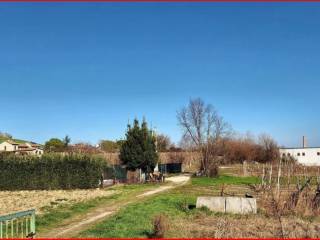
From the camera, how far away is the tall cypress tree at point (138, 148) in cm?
4047

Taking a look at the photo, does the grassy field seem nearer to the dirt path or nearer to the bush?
the dirt path

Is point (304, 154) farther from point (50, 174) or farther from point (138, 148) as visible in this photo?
point (50, 174)

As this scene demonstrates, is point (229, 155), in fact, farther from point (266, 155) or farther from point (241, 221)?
point (241, 221)

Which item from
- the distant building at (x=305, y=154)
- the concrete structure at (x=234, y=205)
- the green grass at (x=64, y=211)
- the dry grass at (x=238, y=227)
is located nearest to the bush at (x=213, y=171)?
the green grass at (x=64, y=211)

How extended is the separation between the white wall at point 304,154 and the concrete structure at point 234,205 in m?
65.1

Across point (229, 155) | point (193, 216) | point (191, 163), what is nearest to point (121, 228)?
point (193, 216)

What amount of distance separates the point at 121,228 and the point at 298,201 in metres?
7.84

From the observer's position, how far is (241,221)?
1609cm

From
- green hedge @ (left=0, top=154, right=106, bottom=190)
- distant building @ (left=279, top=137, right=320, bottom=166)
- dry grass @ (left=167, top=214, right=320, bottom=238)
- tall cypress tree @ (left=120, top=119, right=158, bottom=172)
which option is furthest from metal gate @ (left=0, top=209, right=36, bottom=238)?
distant building @ (left=279, top=137, right=320, bottom=166)

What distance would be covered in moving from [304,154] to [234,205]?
68678mm

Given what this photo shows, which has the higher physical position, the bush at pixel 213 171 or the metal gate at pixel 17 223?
the metal gate at pixel 17 223

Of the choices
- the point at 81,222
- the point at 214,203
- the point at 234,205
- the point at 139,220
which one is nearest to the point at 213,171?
the point at 214,203

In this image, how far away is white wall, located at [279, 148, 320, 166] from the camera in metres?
82.1

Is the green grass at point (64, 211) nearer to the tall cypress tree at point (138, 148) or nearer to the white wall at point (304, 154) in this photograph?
the tall cypress tree at point (138, 148)
